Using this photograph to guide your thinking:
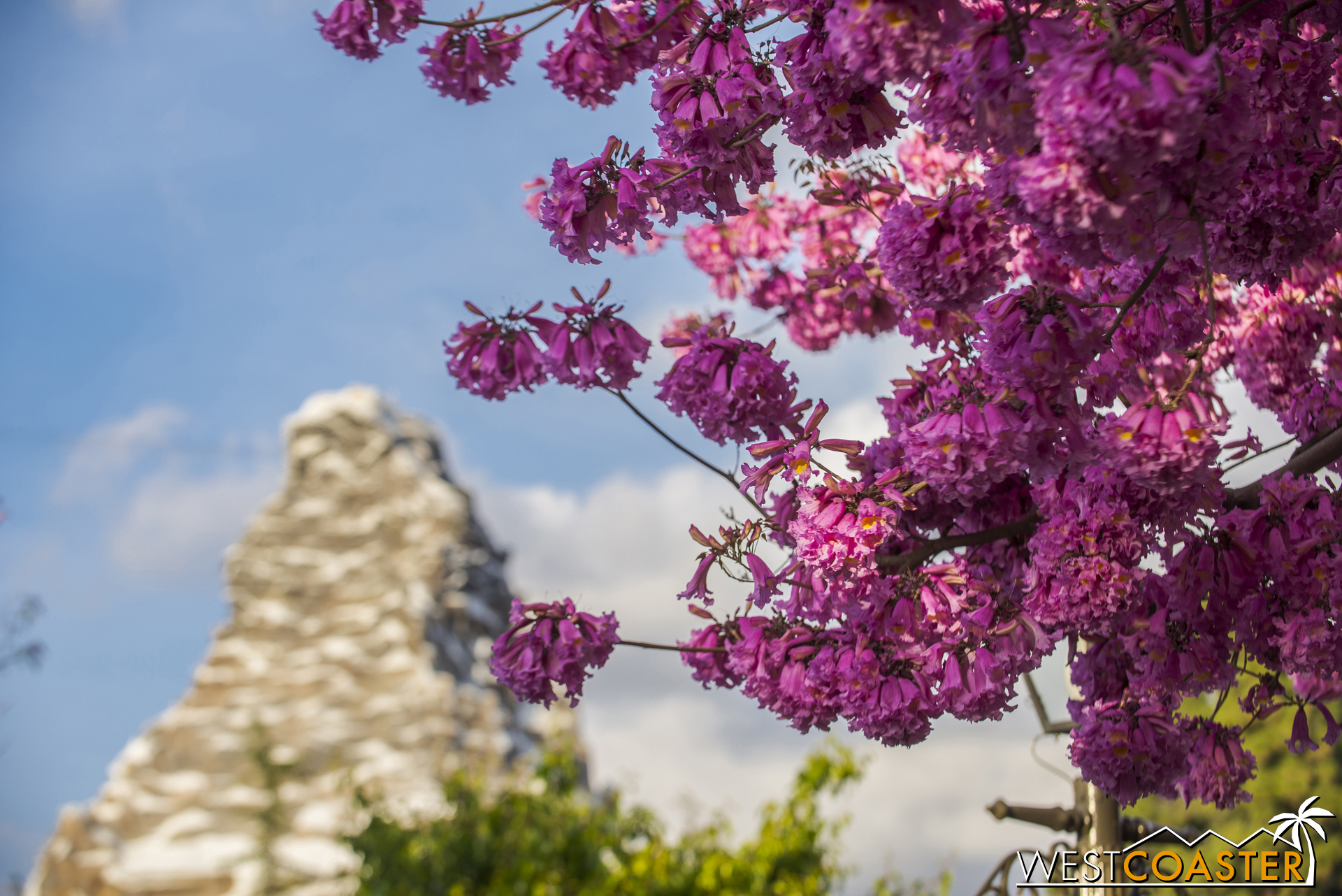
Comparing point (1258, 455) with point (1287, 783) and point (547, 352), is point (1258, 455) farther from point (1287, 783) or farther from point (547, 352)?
point (1287, 783)

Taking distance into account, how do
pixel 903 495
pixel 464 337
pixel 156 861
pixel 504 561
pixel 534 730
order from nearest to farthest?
pixel 903 495, pixel 464 337, pixel 156 861, pixel 534 730, pixel 504 561

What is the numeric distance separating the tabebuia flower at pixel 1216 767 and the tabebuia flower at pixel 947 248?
5.17 feet

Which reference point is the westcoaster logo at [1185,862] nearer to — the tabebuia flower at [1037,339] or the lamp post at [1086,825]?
the lamp post at [1086,825]

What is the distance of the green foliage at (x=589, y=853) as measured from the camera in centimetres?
622

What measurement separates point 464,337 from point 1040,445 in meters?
1.53

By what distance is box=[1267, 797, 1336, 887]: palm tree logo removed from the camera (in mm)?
2906

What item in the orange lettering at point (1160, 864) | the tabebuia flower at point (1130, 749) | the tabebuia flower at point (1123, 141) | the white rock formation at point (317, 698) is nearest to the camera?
the tabebuia flower at point (1123, 141)

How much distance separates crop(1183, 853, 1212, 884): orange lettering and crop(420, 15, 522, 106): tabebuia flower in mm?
3251

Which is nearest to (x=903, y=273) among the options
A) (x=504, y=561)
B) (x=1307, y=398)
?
(x=1307, y=398)

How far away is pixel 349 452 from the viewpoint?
15.4m

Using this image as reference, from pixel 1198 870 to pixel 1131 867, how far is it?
0.68 ft

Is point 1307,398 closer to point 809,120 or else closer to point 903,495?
point 903,495

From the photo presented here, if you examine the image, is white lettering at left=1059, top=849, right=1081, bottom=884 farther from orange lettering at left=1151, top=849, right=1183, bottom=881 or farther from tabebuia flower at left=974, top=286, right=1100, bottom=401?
tabebuia flower at left=974, top=286, right=1100, bottom=401

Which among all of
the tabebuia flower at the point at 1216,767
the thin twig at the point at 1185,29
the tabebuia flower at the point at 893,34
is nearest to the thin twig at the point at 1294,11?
the thin twig at the point at 1185,29
